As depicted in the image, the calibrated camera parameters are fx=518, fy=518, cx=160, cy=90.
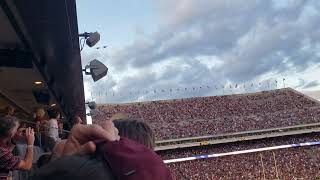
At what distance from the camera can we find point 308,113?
46.3 meters

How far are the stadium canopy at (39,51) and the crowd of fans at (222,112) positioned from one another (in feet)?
105

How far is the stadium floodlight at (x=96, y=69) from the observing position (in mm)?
10727

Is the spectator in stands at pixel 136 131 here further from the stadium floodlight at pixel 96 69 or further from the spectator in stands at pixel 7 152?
the stadium floodlight at pixel 96 69

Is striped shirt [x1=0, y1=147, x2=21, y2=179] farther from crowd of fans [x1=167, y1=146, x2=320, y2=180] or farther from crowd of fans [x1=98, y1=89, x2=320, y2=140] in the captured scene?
crowd of fans [x1=98, y1=89, x2=320, y2=140]

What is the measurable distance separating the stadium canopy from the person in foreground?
3.75 metres

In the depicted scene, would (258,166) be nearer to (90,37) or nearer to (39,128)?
(90,37)

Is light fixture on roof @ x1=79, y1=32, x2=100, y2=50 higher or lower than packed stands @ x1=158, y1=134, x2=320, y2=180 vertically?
higher

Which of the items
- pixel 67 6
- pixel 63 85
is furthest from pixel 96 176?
pixel 63 85

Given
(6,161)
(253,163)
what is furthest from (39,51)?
(253,163)

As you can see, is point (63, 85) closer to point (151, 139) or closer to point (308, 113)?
point (151, 139)

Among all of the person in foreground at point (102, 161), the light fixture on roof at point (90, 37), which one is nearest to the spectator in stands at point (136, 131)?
the person in foreground at point (102, 161)

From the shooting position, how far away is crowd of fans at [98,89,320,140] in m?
44.2

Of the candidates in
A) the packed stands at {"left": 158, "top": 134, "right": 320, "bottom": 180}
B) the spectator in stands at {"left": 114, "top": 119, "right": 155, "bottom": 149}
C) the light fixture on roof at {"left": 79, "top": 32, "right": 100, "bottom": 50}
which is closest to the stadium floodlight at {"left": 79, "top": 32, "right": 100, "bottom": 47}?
the light fixture on roof at {"left": 79, "top": 32, "right": 100, "bottom": 50}

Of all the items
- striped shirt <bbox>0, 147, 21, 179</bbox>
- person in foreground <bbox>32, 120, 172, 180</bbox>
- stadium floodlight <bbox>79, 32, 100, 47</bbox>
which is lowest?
striped shirt <bbox>0, 147, 21, 179</bbox>
